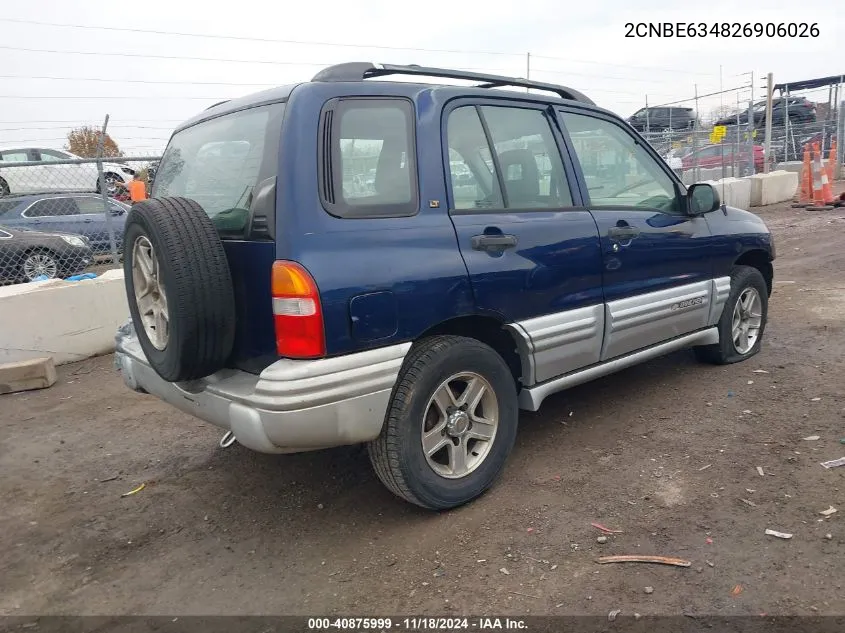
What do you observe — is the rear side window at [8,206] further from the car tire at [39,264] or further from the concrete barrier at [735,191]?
the concrete barrier at [735,191]

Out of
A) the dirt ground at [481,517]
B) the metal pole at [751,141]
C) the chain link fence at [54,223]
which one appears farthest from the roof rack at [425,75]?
the metal pole at [751,141]

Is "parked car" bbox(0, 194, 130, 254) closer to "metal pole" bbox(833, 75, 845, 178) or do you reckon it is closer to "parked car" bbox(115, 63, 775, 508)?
"parked car" bbox(115, 63, 775, 508)

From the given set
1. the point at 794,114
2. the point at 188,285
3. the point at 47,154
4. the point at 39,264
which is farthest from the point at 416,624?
the point at 794,114

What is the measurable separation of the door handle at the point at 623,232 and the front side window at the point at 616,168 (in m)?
0.16

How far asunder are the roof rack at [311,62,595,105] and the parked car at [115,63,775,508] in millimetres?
12

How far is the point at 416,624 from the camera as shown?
94.2 inches

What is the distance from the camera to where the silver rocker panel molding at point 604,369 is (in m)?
3.41

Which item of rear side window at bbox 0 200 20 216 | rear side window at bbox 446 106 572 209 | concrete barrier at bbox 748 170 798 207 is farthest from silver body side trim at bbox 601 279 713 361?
concrete barrier at bbox 748 170 798 207

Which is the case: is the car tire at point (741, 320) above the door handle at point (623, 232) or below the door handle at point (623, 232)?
below

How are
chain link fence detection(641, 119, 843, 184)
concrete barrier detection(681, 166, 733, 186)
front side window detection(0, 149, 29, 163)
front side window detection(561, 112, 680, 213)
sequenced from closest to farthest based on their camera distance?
front side window detection(561, 112, 680, 213), front side window detection(0, 149, 29, 163), chain link fence detection(641, 119, 843, 184), concrete barrier detection(681, 166, 733, 186)

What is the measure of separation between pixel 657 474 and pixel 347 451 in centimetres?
171

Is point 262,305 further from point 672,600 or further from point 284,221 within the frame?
point 672,600

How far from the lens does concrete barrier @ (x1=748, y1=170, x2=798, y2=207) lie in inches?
588

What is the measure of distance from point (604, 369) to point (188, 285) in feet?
7.51
